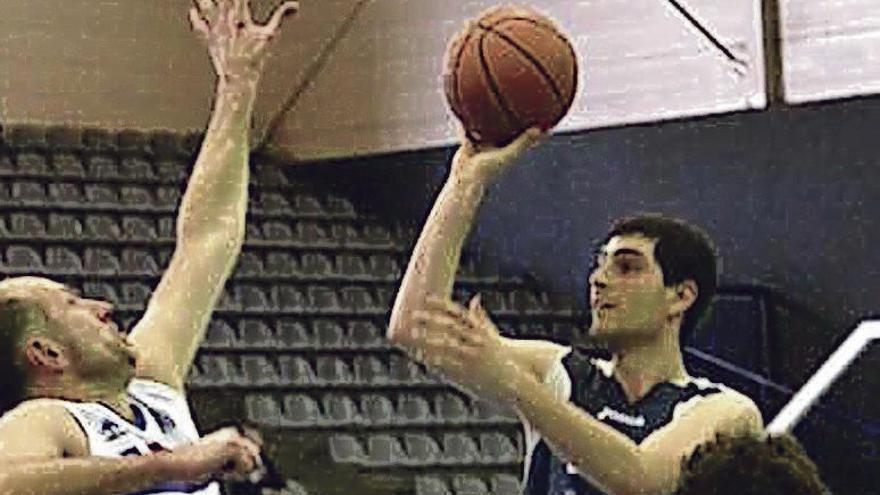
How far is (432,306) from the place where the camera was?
2.96 m

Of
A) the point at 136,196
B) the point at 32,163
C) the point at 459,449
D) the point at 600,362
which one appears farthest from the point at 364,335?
the point at 600,362

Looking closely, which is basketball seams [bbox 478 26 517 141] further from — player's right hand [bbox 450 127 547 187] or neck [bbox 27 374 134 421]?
neck [bbox 27 374 134 421]

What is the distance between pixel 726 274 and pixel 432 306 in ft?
17.1

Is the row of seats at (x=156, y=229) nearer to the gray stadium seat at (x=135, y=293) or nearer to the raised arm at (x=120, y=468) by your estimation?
the gray stadium seat at (x=135, y=293)

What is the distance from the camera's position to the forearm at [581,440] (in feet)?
9.66

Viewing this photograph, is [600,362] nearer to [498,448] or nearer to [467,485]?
[467,485]

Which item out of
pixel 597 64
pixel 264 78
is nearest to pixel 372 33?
pixel 264 78

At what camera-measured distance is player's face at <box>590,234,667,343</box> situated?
3686mm

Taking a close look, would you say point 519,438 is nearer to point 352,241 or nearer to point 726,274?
point 726,274

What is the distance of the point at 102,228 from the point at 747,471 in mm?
6680

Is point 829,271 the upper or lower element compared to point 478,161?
lower

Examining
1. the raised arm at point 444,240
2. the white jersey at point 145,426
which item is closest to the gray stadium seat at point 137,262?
the white jersey at point 145,426

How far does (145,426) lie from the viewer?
146 inches

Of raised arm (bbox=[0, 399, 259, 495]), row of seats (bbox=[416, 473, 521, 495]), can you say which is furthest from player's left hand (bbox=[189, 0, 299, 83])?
row of seats (bbox=[416, 473, 521, 495])
